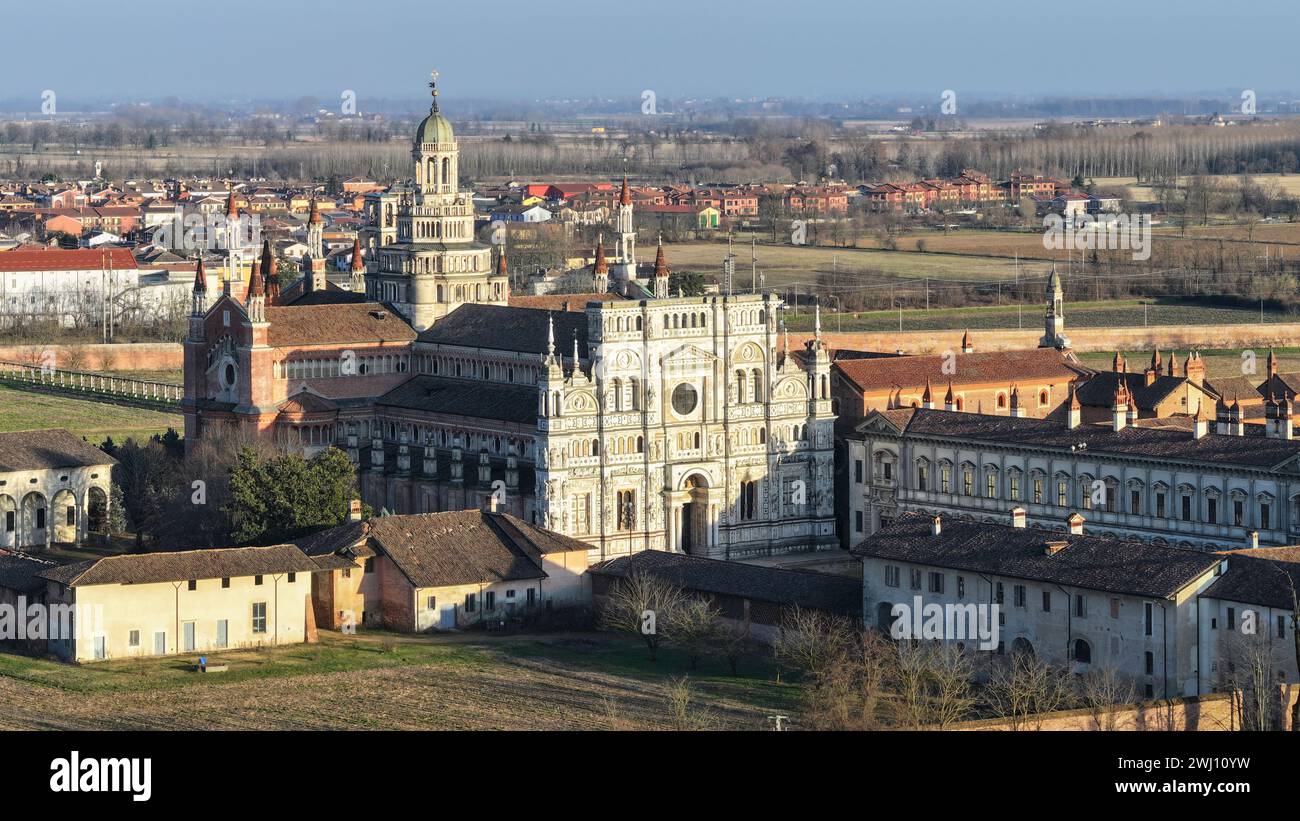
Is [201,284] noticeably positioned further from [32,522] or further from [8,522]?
[8,522]

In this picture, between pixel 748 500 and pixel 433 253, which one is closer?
pixel 748 500

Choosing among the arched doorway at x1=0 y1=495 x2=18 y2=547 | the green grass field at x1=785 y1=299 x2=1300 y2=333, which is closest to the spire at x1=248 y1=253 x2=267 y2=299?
the arched doorway at x1=0 y1=495 x2=18 y2=547

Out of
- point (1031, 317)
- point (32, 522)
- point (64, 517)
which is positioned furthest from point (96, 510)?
point (1031, 317)

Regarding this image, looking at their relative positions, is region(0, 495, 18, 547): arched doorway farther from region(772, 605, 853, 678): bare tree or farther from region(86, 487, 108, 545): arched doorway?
region(772, 605, 853, 678): bare tree

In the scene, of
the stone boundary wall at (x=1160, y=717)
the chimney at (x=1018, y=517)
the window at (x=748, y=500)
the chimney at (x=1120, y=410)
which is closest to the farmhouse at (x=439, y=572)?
the window at (x=748, y=500)

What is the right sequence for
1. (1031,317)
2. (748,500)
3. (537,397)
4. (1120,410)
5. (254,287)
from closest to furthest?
(1120,410) < (537,397) < (748,500) < (254,287) < (1031,317)

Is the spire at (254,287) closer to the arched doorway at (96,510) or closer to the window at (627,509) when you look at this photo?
the arched doorway at (96,510)
